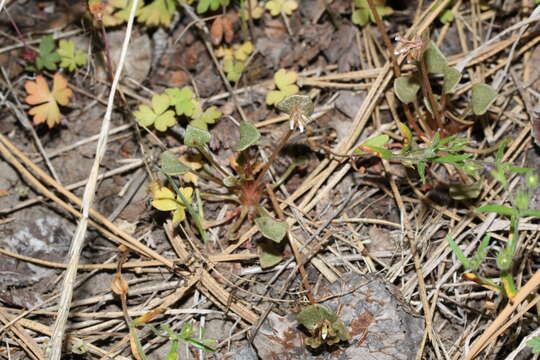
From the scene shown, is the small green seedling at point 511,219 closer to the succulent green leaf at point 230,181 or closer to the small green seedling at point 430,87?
the small green seedling at point 430,87

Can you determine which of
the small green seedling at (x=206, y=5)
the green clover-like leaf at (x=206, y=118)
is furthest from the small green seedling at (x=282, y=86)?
the small green seedling at (x=206, y=5)

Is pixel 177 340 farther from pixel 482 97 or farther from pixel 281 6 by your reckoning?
pixel 281 6

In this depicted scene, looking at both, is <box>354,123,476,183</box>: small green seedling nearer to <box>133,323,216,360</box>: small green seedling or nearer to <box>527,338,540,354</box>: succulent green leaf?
<box>527,338,540,354</box>: succulent green leaf

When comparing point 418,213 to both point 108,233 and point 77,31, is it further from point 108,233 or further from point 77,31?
point 77,31

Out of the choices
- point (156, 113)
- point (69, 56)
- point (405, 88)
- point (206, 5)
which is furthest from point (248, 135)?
point (69, 56)

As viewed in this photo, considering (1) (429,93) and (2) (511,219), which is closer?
(2) (511,219)

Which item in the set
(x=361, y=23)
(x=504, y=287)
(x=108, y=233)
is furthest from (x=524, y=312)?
(x=108, y=233)
